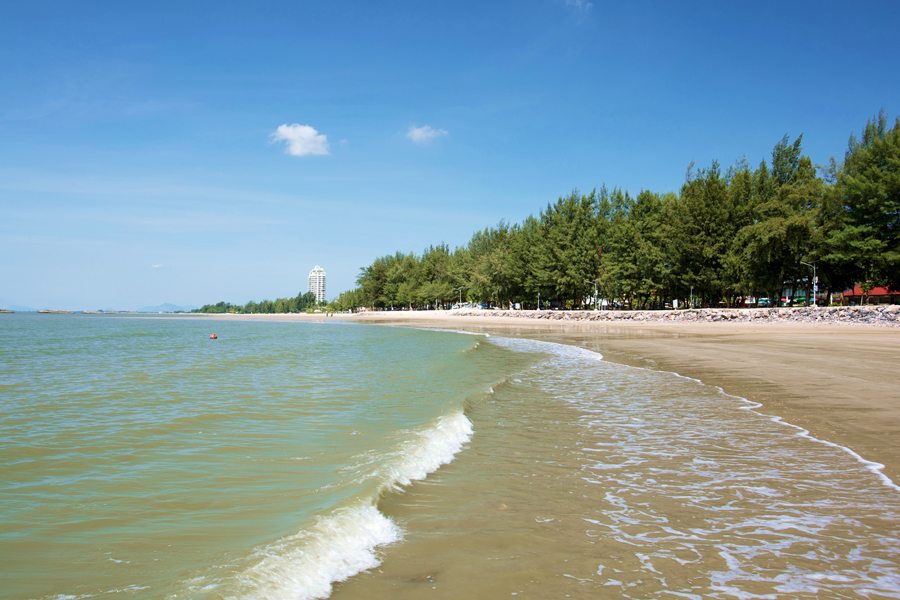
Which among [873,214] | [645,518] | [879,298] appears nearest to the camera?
[645,518]

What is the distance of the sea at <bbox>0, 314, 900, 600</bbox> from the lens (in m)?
3.26

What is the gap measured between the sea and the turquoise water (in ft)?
0.09

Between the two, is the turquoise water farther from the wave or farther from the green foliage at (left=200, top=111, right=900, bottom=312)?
the green foliage at (left=200, top=111, right=900, bottom=312)

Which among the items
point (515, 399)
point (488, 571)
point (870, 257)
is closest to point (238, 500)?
point (488, 571)

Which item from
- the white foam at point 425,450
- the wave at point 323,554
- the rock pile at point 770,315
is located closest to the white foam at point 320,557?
the wave at point 323,554

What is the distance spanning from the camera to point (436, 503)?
4.70 m

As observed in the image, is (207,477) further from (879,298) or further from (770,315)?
(879,298)

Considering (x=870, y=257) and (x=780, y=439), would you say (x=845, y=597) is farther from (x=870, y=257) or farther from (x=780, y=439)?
(x=870, y=257)

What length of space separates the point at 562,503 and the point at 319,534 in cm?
224

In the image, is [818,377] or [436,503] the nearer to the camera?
A: [436,503]

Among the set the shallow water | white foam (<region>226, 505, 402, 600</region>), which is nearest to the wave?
white foam (<region>226, 505, 402, 600</region>)

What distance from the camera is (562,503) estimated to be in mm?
4590

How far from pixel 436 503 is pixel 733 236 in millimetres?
54642

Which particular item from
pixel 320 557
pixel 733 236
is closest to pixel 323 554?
pixel 320 557
